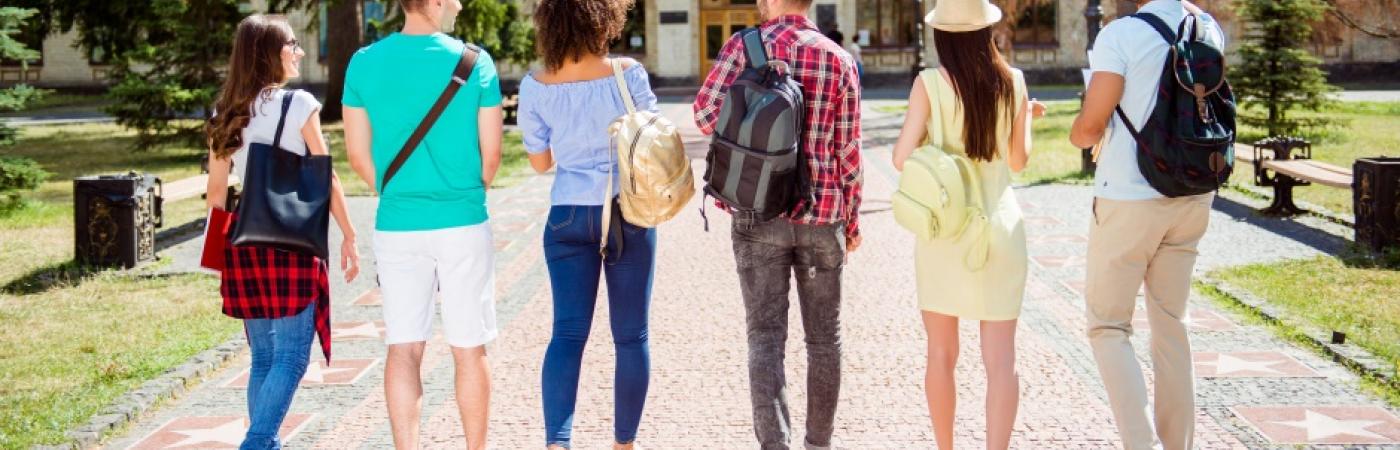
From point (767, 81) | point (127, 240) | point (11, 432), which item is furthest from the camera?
point (127, 240)

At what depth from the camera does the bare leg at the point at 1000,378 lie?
5.07m

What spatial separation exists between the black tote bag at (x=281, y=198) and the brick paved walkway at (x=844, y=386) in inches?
43.3

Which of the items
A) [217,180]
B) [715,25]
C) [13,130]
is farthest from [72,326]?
[715,25]

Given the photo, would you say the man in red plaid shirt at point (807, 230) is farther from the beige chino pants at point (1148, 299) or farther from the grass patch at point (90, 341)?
the grass patch at point (90, 341)

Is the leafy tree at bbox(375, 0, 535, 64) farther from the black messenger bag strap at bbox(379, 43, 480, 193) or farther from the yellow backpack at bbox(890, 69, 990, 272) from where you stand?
the yellow backpack at bbox(890, 69, 990, 272)

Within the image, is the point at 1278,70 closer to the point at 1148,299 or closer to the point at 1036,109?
the point at 1148,299

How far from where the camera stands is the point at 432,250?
4.97 metres

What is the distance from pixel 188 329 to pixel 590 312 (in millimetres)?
4165

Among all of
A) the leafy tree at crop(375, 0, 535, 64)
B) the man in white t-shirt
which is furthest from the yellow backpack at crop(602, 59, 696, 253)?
the leafy tree at crop(375, 0, 535, 64)

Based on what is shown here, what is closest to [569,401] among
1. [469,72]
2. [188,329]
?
[469,72]

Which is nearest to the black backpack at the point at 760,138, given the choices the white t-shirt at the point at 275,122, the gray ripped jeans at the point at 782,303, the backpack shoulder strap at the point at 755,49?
the backpack shoulder strap at the point at 755,49

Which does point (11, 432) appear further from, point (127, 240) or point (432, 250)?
point (127, 240)

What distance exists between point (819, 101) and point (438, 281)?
52.1 inches

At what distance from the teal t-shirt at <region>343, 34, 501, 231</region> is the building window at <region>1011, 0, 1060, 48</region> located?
40.6 m
